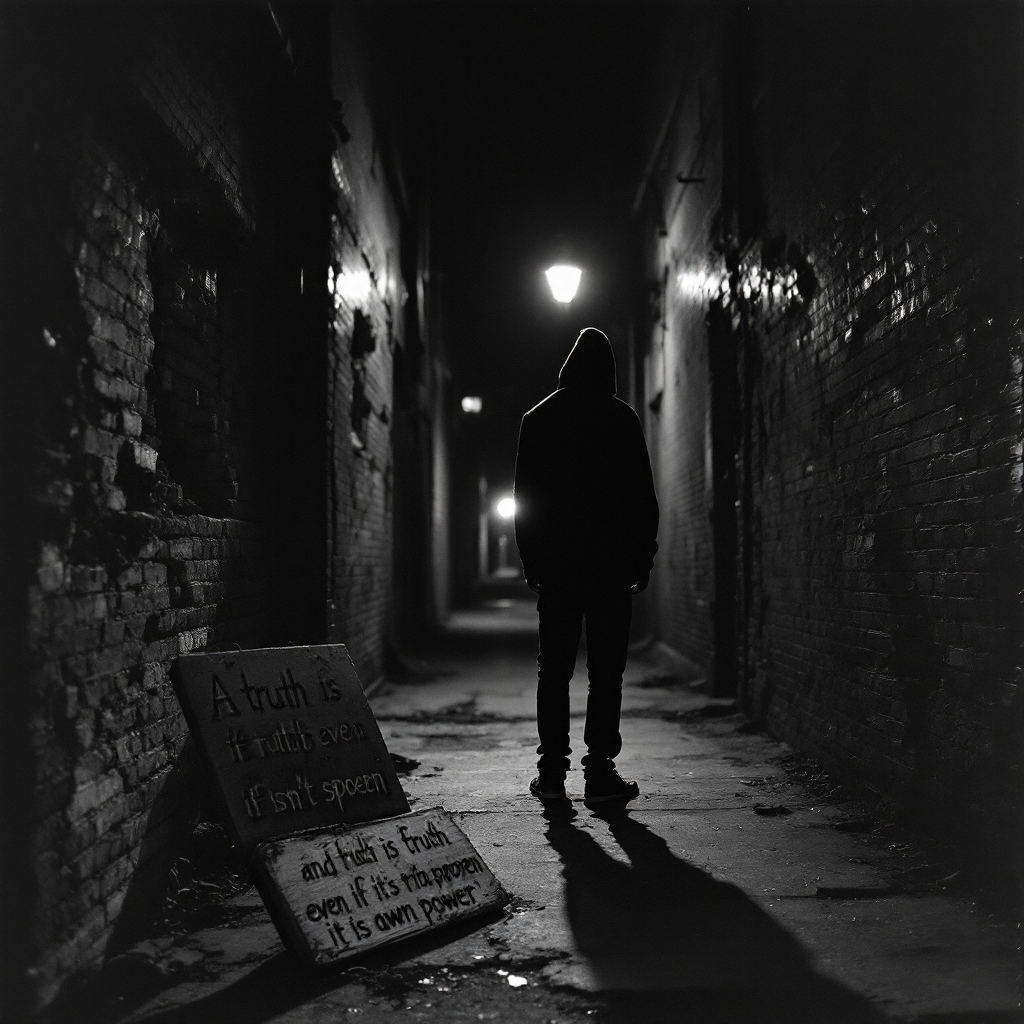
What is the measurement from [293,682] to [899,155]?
9.90 feet

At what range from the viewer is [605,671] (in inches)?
154

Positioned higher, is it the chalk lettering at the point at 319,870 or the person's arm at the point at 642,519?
the person's arm at the point at 642,519

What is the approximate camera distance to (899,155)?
11.3 feet

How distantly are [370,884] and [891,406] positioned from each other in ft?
8.77

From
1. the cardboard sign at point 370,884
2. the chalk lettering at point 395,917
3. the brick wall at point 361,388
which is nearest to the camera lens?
the cardboard sign at point 370,884

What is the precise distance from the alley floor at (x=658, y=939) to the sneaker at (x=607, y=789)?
0.21ft

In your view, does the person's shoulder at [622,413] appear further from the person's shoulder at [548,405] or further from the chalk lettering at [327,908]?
the chalk lettering at [327,908]

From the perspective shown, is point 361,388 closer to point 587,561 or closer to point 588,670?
point 587,561

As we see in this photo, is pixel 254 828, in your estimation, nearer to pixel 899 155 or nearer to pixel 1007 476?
pixel 1007 476

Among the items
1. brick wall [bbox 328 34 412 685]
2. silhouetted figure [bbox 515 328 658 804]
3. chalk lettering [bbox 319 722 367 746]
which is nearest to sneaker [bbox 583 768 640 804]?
silhouetted figure [bbox 515 328 658 804]

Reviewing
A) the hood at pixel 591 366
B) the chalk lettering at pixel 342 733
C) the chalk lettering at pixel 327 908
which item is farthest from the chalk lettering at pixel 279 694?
the hood at pixel 591 366

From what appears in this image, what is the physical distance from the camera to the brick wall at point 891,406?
2.76m

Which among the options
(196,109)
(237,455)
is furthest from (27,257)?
(237,455)

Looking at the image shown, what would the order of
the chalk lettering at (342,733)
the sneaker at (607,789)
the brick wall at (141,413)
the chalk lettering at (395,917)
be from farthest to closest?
1. the sneaker at (607,789)
2. the chalk lettering at (342,733)
3. the chalk lettering at (395,917)
4. the brick wall at (141,413)
